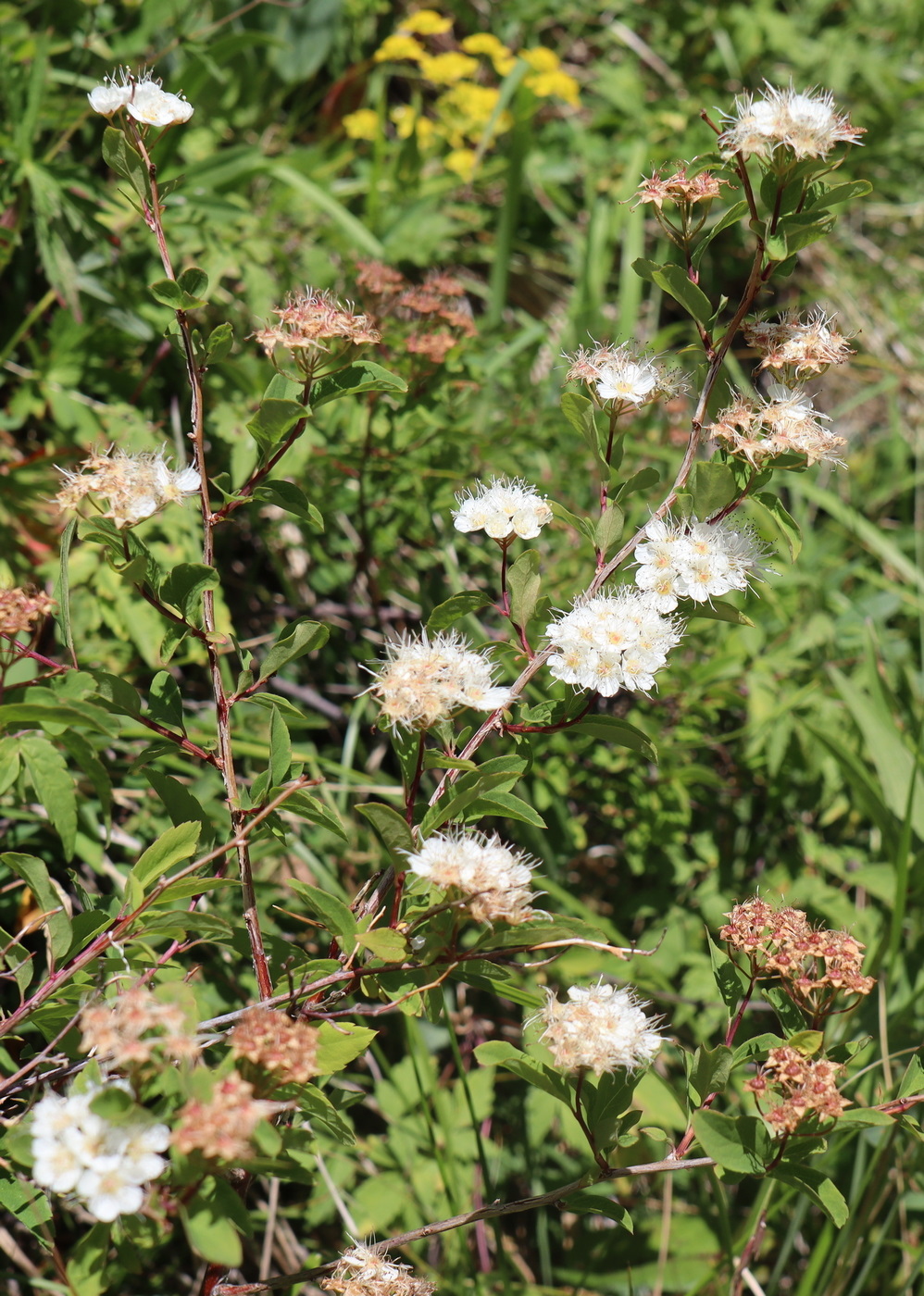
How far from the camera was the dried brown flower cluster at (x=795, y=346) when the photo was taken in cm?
101

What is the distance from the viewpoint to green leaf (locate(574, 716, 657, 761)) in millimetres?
982

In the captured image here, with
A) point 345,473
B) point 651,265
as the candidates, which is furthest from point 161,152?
point 651,265

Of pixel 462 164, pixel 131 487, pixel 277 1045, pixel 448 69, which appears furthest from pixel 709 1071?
pixel 448 69

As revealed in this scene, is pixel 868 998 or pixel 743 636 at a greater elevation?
pixel 743 636

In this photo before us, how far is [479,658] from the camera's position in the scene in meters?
0.95

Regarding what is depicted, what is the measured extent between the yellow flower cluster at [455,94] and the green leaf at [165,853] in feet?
7.05

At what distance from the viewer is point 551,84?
2.84m

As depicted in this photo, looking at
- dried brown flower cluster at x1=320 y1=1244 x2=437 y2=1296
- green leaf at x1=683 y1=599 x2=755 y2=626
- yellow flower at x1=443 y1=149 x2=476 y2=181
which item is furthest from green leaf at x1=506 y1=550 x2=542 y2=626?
yellow flower at x1=443 y1=149 x2=476 y2=181

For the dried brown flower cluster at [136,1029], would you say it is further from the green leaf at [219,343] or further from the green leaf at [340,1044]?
the green leaf at [219,343]

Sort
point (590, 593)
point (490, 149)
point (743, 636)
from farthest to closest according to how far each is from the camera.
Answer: point (490, 149), point (743, 636), point (590, 593)

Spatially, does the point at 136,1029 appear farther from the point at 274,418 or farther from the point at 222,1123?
the point at 274,418

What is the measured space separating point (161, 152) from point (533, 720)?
1461 millimetres

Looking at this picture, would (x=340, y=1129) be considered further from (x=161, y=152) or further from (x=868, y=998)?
(x=161, y=152)

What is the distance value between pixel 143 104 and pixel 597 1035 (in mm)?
925
